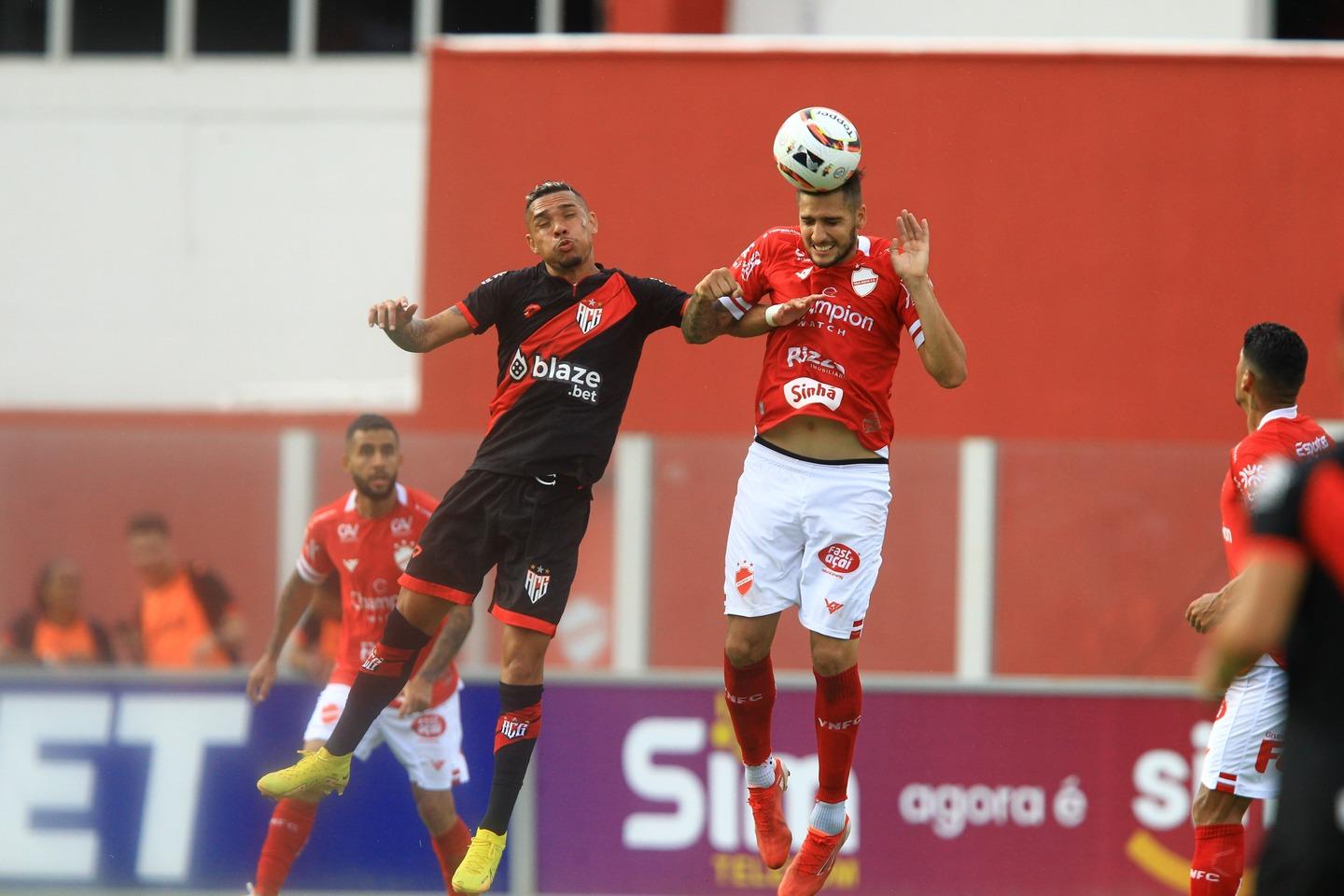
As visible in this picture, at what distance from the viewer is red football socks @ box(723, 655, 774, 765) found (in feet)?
22.3

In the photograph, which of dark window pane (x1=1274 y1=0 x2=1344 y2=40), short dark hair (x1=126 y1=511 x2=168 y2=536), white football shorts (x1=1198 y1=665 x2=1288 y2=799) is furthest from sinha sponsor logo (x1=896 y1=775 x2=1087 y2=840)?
dark window pane (x1=1274 y1=0 x2=1344 y2=40)

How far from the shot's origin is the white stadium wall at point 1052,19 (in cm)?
1393

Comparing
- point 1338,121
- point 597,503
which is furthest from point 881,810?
point 1338,121

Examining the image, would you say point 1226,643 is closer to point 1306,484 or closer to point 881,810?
point 1306,484

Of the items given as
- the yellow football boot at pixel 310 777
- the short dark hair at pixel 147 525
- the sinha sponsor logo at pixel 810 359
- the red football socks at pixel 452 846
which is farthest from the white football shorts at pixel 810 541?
the short dark hair at pixel 147 525

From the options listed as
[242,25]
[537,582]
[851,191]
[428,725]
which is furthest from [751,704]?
[242,25]

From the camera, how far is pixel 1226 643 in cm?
374

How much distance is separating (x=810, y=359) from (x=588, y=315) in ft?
2.85

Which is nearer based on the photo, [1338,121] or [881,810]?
[881,810]

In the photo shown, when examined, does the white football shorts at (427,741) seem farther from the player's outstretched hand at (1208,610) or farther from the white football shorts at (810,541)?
the player's outstretched hand at (1208,610)

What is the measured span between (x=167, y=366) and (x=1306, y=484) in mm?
→ 13082

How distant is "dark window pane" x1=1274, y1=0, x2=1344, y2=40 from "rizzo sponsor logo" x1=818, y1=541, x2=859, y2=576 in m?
9.55

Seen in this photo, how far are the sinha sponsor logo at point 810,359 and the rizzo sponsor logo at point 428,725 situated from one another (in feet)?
9.54

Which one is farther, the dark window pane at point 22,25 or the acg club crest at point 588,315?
the dark window pane at point 22,25
